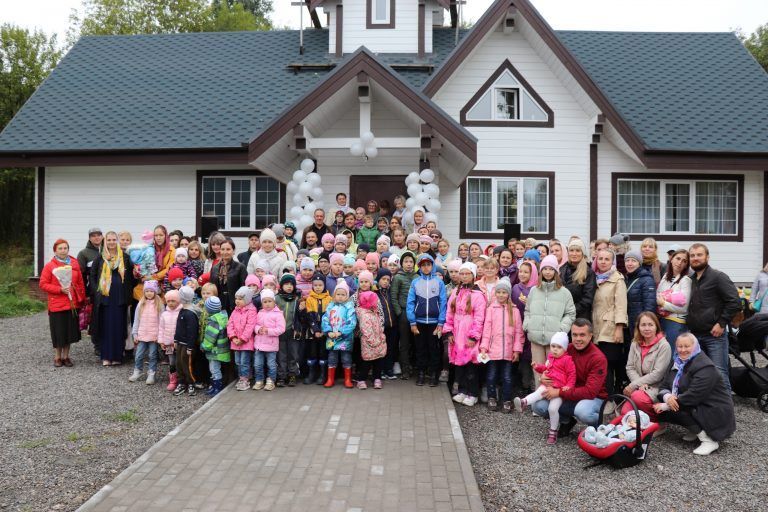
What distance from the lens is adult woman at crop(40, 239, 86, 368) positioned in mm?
9055

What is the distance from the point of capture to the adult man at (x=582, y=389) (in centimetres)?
606

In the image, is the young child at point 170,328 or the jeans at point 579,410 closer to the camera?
the jeans at point 579,410

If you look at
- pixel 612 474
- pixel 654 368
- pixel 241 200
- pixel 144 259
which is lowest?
pixel 612 474

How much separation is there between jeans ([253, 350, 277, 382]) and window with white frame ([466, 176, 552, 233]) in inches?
287

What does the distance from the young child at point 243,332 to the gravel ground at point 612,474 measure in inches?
111

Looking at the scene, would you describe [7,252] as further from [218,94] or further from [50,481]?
[50,481]

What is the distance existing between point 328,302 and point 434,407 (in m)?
1.99

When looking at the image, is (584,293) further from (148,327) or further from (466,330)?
(148,327)

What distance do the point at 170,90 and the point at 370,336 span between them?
1086 centimetres

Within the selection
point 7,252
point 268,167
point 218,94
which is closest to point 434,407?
point 268,167

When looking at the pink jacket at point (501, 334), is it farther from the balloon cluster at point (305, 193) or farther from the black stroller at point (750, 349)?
the balloon cluster at point (305, 193)

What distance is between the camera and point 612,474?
214 inches

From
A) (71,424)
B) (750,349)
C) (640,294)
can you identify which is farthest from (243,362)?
(750,349)

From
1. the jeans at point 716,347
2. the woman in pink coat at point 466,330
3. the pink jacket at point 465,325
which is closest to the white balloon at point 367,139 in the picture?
the woman in pink coat at point 466,330
